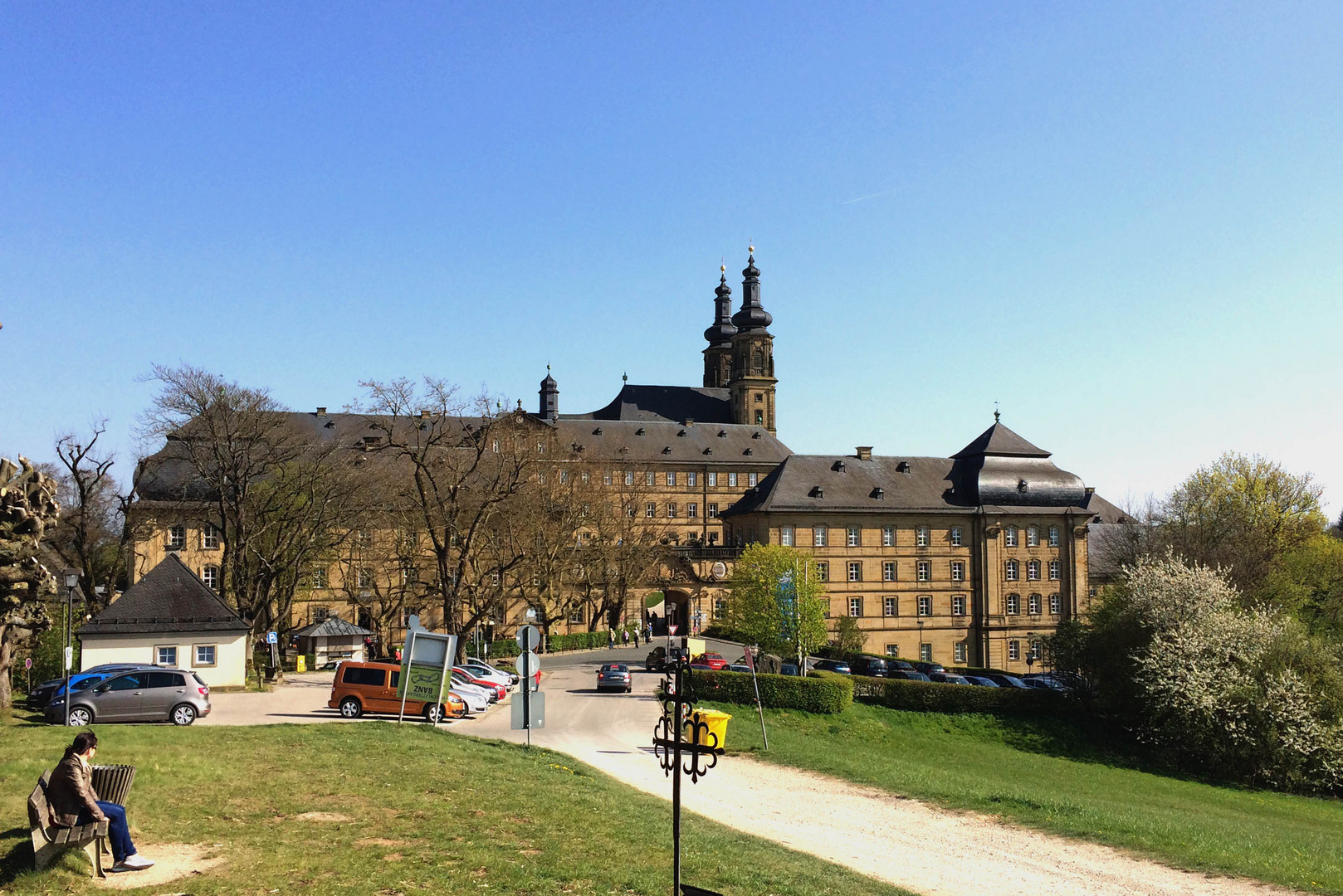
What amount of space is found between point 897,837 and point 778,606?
32.0m

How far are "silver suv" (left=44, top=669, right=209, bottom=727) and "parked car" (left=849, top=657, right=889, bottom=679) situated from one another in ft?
111

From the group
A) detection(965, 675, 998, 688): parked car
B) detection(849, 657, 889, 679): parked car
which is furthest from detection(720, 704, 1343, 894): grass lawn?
detection(849, 657, 889, 679): parked car

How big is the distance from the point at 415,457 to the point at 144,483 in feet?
114

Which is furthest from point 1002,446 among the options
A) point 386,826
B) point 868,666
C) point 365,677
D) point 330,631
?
point 386,826

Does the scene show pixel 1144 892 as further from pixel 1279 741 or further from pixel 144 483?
pixel 144 483

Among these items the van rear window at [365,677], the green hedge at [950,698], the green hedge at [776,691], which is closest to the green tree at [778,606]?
the green hedge at [950,698]

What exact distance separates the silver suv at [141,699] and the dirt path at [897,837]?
26.1ft

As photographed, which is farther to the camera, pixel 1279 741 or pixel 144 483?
pixel 144 483

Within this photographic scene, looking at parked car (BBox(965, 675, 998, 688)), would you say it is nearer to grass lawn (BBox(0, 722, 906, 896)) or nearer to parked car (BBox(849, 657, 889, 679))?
parked car (BBox(849, 657, 889, 679))

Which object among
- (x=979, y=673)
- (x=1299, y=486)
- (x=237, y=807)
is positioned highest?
(x=1299, y=486)

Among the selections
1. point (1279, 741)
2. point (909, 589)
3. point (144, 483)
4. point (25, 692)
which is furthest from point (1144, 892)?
point (144, 483)

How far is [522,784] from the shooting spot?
57.2 feet

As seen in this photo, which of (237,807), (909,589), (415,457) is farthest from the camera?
(909,589)

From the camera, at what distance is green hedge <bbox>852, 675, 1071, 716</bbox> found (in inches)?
1666
